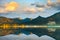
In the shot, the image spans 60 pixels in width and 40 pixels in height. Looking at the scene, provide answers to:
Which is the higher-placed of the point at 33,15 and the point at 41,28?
the point at 33,15

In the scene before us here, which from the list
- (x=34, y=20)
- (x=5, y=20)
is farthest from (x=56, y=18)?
(x=5, y=20)

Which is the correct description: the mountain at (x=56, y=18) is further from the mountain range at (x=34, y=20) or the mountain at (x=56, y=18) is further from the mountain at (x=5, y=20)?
the mountain at (x=5, y=20)

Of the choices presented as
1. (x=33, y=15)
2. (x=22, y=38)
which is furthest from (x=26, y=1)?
(x=22, y=38)

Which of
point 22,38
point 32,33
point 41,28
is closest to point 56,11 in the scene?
point 41,28

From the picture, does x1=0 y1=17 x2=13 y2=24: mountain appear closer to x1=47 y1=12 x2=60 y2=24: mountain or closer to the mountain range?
the mountain range

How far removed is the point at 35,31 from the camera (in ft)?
6.67

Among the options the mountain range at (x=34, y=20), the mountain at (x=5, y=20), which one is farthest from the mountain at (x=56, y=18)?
the mountain at (x=5, y=20)

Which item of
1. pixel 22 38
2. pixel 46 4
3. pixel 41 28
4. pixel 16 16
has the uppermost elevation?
pixel 46 4

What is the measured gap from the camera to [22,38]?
79.6 inches

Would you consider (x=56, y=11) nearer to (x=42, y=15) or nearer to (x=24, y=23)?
(x=42, y=15)

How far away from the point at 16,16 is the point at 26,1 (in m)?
0.24

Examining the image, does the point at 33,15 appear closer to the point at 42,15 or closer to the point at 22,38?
the point at 42,15

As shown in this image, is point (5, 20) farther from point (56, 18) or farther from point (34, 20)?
point (56, 18)

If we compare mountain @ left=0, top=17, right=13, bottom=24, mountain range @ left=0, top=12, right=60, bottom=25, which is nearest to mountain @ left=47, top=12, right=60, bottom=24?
mountain range @ left=0, top=12, right=60, bottom=25
